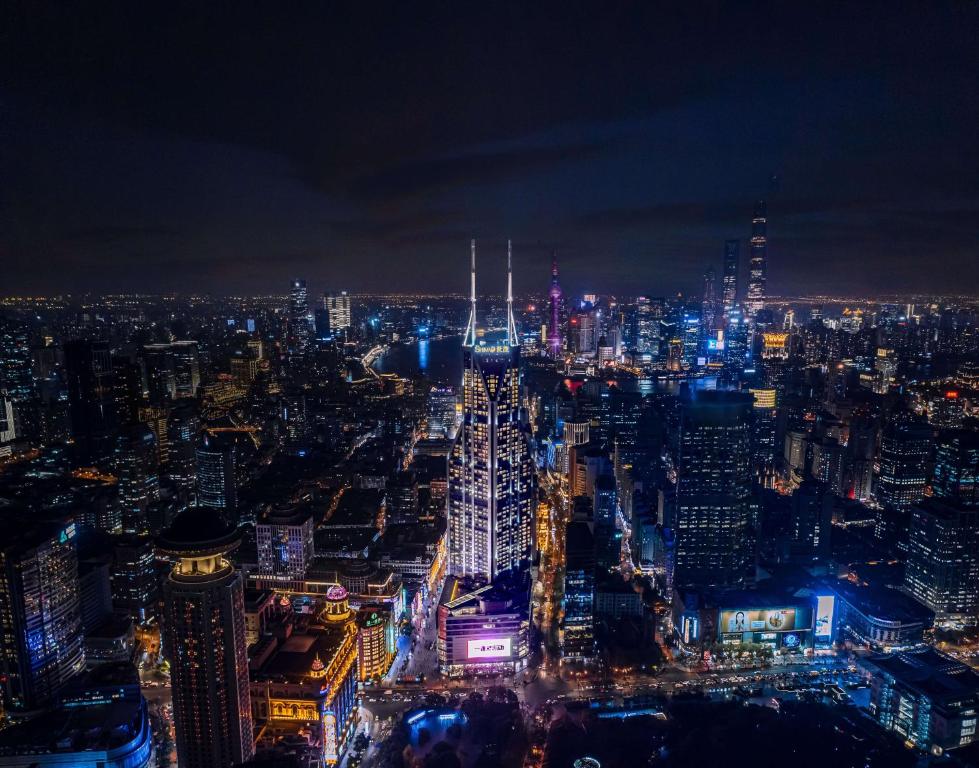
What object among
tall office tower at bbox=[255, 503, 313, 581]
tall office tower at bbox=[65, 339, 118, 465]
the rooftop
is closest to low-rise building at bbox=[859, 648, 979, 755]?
the rooftop

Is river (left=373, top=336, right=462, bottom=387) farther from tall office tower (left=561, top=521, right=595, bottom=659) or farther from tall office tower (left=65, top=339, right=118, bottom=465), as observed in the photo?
tall office tower (left=561, top=521, right=595, bottom=659)

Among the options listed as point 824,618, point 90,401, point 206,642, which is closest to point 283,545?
point 206,642

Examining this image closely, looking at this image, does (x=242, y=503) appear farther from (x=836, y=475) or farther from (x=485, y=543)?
(x=836, y=475)

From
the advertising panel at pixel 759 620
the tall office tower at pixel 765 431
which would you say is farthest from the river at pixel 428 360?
the advertising panel at pixel 759 620

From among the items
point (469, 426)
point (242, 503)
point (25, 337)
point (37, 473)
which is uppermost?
point (25, 337)

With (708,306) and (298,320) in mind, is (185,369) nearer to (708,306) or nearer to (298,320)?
(298,320)

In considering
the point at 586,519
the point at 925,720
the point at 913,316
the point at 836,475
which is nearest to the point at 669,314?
the point at 913,316
